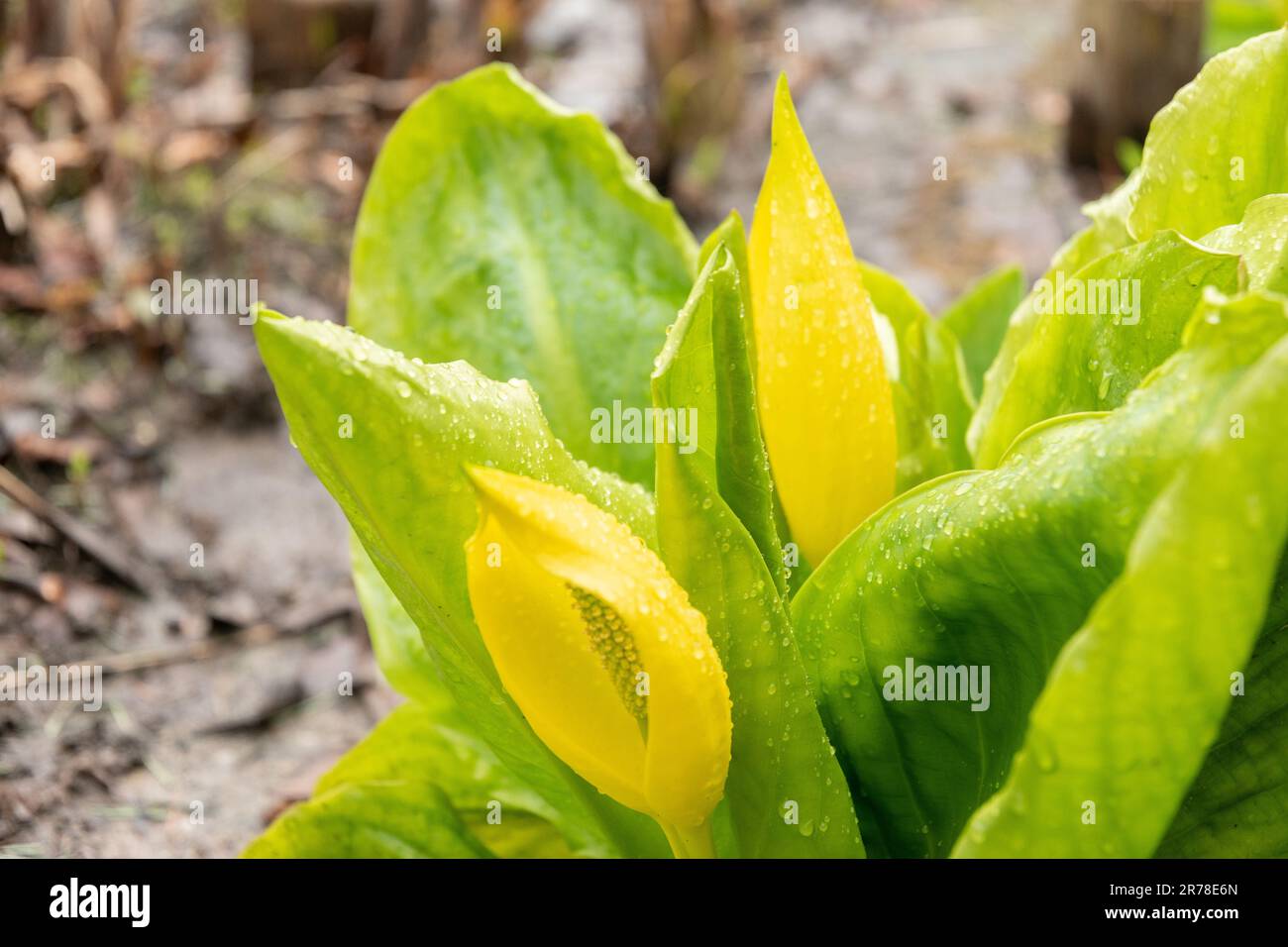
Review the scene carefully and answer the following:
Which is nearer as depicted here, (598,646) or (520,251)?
(598,646)

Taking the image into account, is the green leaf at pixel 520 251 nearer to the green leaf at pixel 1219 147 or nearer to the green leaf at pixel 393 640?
the green leaf at pixel 393 640

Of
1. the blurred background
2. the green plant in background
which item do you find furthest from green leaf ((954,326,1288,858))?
the blurred background

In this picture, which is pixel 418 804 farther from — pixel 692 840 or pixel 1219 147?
pixel 1219 147

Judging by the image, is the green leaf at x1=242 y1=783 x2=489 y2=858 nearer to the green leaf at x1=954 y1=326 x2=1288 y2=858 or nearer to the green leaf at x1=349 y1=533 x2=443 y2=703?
the green leaf at x1=349 y1=533 x2=443 y2=703

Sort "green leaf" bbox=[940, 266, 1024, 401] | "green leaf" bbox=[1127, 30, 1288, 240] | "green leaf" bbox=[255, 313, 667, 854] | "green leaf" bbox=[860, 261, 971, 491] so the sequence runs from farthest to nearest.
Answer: "green leaf" bbox=[940, 266, 1024, 401] → "green leaf" bbox=[860, 261, 971, 491] → "green leaf" bbox=[1127, 30, 1288, 240] → "green leaf" bbox=[255, 313, 667, 854]

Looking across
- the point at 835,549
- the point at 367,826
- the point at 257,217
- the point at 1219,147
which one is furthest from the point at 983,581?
the point at 257,217
